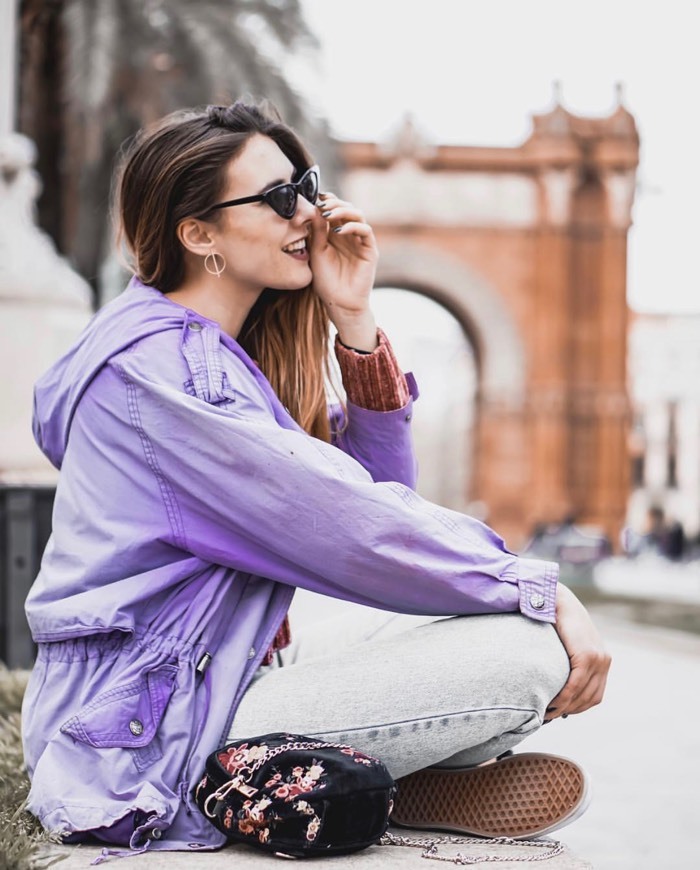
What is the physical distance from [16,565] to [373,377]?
8.36 feet

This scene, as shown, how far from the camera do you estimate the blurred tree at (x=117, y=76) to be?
1084 centimetres

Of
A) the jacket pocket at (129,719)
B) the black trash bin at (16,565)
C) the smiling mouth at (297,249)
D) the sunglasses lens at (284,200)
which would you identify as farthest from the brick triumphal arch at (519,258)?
the jacket pocket at (129,719)

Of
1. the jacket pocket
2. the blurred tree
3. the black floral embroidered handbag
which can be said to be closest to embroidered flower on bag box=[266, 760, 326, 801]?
the black floral embroidered handbag

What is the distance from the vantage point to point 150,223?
7.48 ft

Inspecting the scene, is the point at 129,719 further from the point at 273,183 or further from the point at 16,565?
the point at 16,565

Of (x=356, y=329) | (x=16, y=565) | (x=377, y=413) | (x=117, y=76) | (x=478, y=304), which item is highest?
(x=117, y=76)

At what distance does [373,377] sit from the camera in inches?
99.3

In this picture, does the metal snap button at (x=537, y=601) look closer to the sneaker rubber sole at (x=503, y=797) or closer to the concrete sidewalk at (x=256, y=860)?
the sneaker rubber sole at (x=503, y=797)

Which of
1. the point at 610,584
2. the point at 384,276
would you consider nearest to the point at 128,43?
the point at 610,584

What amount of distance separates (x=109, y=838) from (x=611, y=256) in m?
25.3

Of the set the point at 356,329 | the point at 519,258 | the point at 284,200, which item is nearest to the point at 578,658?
the point at 356,329

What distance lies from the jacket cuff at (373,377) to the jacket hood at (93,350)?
434 millimetres

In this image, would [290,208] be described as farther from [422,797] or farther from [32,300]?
[32,300]

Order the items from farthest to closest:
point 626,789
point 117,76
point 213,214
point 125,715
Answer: point 117,76 → point 626,789 → point 213,214 → point 125,715
